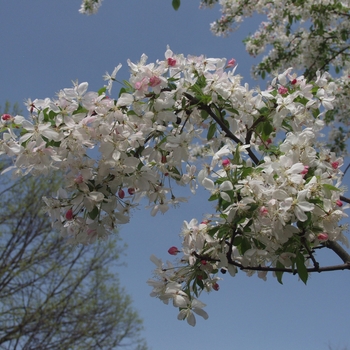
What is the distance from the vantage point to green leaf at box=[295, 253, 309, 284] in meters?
1.31

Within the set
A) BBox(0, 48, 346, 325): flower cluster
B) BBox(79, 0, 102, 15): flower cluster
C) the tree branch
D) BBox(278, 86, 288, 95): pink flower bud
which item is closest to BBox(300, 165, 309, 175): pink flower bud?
BBox(0, 48, 346, 325): flower cluster

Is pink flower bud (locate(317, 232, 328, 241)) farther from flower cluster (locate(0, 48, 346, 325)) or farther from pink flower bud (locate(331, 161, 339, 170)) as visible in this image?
pink flower bud (locate(331, 161, 339, 170))

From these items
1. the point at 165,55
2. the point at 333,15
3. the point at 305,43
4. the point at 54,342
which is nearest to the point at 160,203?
the point at 165,55

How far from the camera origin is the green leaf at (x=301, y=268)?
1.31 m

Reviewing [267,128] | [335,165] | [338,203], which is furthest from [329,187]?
[267,128]

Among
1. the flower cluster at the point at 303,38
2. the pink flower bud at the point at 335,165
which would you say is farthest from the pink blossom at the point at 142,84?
the flower cluster at the point at 303,38

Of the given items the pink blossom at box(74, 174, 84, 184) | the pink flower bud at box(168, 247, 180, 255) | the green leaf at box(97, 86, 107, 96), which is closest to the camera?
the pink blossom at box(74, 174, 84, 184)

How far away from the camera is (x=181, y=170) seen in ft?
5.49

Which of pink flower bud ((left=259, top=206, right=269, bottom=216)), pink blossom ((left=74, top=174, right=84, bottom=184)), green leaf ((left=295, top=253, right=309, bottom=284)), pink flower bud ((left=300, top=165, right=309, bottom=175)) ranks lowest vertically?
green leaf ((left=295, top=253, right=309, bottom=284))

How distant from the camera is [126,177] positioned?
1426 mm

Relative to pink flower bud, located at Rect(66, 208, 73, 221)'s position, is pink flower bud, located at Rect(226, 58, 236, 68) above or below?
above

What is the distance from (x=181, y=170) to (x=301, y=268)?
59cm

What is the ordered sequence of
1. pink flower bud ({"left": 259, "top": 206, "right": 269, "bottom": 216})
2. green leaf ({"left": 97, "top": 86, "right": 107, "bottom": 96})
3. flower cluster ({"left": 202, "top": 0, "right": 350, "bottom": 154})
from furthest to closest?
flower cluster ({"left": 202, "top": 0, "right": 350, "bottom": 154}), green leaf ({"left": 97, "top": 86, "right": 107, "bottom": 96}), pink flower bud ({"left": 259, "top": 206, "right": 269, "bottom": 216})

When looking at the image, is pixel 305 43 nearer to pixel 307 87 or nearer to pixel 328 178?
pixel 307 87
